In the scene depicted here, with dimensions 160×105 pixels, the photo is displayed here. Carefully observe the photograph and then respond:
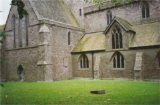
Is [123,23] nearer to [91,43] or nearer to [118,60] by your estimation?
[118,60]

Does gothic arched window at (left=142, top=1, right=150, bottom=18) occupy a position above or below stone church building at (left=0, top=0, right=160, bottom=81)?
above

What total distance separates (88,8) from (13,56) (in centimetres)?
1188

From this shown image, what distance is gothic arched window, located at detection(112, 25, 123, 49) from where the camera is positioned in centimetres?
2975

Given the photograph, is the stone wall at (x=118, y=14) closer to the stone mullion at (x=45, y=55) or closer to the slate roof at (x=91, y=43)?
the slate roof at (x=91, y=43)

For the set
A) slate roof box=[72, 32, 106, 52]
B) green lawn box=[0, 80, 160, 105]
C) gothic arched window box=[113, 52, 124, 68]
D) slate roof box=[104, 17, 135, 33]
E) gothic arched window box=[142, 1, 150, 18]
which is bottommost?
green lawn box=[0, 80, 160, 105]

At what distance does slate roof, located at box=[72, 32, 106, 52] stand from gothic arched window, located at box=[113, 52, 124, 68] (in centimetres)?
200

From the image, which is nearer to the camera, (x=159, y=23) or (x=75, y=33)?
(x=159, y=23)

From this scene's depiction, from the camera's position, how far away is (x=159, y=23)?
29.2m

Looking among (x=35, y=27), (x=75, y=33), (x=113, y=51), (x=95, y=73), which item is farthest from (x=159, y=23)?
(x=35, y=27)

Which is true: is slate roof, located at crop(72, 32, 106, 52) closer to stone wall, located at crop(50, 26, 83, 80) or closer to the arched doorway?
stone wall, located at crop(50, 26, 83, 80)

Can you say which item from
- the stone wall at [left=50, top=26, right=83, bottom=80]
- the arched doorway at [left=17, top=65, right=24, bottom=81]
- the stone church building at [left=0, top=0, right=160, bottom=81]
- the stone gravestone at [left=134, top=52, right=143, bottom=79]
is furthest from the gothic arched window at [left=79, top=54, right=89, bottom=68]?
the stone gravestone at [left=134, top=52, right=143, bottom=79]

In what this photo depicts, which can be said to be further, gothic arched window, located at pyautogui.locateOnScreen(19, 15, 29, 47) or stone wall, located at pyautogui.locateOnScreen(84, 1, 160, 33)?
gothic arched window, located at pyautogui.locateOnScreen(19, 15, 29, 47)

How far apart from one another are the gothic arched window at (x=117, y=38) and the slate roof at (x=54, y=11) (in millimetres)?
7894

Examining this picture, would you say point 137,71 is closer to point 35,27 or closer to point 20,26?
point 35,27
